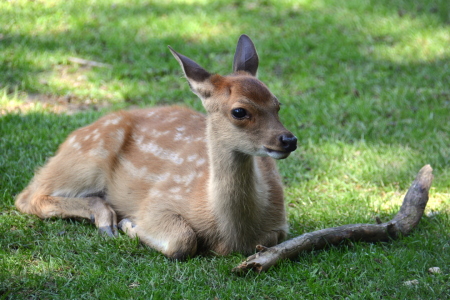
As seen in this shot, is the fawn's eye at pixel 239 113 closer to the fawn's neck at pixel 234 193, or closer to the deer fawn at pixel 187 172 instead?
the deer fawn at pixel 187 172

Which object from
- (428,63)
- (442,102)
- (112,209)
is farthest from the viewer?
(428,63)

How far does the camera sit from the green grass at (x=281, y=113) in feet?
13.9

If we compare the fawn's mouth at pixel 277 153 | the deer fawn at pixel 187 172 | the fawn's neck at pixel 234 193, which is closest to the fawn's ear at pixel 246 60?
the deer fawn at pixel 187 172

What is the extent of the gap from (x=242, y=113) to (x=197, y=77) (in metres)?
0.53

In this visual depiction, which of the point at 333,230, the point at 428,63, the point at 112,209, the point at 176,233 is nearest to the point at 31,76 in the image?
the point at 112,209

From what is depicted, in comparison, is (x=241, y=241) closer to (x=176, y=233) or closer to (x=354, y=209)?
(x=176, y=233)

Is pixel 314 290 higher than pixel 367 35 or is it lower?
lower

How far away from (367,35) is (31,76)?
516 cm

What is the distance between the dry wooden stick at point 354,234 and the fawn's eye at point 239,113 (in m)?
0.94

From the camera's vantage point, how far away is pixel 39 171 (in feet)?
18.8

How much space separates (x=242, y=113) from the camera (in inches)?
171

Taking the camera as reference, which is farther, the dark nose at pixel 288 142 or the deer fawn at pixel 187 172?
the deer fawn at pixel 187 172

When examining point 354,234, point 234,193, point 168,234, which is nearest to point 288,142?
point 234,193

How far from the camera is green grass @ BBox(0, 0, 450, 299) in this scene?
4246 millimetres
